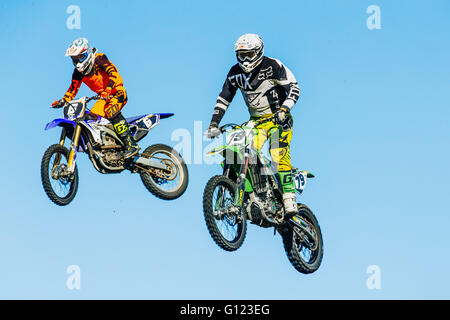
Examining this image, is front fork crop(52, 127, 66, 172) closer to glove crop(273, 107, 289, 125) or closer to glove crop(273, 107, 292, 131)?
glove crop(273, 107, 292, 131)

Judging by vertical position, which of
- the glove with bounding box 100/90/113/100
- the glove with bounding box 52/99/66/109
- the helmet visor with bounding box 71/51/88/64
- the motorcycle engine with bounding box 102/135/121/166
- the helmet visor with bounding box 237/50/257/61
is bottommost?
the motorcycle engine with bounding box 102/135/121/166

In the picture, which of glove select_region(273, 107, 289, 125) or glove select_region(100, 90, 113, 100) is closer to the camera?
glove select_region(273, 107, 289, 125)

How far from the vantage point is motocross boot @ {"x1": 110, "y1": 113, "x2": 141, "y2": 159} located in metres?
18.8

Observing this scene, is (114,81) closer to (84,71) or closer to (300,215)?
(84,71)

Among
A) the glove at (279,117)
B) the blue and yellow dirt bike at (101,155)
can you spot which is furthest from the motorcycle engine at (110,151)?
the glove at (279,117)

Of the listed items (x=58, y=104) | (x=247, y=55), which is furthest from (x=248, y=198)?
(x=58, y=104)

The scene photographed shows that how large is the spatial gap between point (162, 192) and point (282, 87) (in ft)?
13.6

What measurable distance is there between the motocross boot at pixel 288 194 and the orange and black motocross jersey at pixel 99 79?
505 centimetres

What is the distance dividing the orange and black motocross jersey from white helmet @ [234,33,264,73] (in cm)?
397

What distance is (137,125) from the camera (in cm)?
1934

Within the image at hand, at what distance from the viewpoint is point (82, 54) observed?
62.2ft

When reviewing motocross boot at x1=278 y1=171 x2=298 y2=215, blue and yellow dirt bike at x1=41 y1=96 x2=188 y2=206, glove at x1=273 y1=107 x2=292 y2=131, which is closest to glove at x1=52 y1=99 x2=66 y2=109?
blue and yellow dirt bike at x1=41 y1=96 x2=188 y2=206

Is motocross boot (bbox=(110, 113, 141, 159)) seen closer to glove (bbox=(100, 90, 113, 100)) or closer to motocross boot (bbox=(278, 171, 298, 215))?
glove (bbox=(100, 90, 113, 100))

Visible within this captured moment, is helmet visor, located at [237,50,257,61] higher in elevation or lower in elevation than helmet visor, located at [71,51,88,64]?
lower
